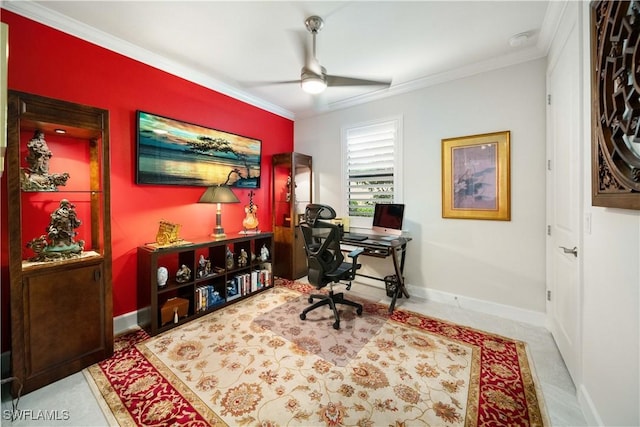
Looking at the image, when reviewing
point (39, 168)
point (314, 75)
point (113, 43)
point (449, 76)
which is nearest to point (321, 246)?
point (314, 75)

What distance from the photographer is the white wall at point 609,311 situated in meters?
1.03

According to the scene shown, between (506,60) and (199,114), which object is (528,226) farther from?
(199,114)

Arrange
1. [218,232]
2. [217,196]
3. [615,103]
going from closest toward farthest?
[615,103] → [217,196] → [218,232]

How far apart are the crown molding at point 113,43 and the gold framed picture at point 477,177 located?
290 centimetres

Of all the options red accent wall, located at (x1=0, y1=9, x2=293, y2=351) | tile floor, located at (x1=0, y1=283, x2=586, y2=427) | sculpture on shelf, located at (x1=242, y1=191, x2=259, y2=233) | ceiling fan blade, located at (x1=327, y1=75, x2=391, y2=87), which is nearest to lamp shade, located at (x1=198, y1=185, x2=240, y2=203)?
red accent wall, located at (x1=0, y1=9, x2=293, y2=351)

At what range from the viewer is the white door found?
1.65 meters

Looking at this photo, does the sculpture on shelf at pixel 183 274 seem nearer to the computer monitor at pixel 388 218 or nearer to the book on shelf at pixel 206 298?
the book on shelf at pixel 206 298

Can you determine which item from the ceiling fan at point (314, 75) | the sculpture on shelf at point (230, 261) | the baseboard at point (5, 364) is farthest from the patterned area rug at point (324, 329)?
the ceiling fan at point (314, 75)

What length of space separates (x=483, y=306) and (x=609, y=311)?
174 cm

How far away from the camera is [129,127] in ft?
8.23

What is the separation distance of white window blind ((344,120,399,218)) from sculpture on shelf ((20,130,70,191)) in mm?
3179

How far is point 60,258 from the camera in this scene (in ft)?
6.02

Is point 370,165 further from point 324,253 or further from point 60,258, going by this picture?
point 60,258

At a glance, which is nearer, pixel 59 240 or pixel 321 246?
pixel 59 240
